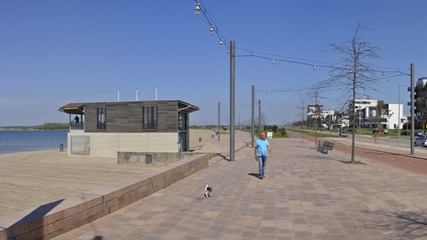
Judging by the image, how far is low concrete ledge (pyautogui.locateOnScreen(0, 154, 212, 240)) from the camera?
4453mm

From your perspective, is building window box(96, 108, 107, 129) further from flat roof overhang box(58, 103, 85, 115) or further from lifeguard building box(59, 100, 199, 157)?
flat roof overhang box(58, 103, 85, 115)

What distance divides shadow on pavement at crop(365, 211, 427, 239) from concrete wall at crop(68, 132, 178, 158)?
25581 mm

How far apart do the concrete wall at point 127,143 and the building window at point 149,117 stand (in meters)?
0.75

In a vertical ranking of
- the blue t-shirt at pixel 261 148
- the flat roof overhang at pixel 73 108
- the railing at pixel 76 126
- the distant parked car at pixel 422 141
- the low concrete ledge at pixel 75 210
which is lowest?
the distant parked car at pixel 422 141

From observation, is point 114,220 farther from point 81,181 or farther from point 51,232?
point 81,181

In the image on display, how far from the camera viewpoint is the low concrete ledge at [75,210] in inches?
175

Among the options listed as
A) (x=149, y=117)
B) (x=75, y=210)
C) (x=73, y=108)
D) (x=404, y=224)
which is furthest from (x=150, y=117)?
(x=404, y=224)

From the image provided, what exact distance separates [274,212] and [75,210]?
3317mm

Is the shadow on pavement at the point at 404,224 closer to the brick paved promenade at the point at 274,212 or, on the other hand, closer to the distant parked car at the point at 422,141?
the brick paved promenade at the point at 274,212

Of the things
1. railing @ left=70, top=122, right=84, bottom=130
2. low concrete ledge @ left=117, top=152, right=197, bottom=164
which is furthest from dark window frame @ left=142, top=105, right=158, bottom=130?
railing @ left=70, top=122, right=84, bottom=130

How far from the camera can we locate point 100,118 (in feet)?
114

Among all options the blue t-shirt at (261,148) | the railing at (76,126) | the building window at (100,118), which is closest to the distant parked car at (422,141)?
the building window at (100,118)

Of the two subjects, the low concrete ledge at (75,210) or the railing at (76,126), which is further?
the railing at (76,126)

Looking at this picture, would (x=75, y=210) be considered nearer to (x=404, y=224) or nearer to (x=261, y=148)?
(x=404, y=224)
